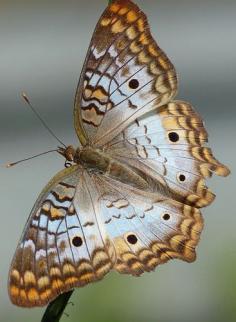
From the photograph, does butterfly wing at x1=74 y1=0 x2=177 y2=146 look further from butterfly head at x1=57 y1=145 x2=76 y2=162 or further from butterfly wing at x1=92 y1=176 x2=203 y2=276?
butterfly wing at x1=92 y1=176 x2=203 y2=276

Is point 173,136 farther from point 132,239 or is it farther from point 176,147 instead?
point 132,239

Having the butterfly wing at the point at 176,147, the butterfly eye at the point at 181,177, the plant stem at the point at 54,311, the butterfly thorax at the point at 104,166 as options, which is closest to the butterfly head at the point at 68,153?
the butterfly thorax at the point at 104,166

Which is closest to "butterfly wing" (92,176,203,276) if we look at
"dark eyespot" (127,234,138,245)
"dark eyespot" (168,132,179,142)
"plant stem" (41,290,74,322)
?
"dark eyespot" (127,234,138,245)

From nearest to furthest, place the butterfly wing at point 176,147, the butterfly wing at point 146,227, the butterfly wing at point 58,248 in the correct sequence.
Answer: the butterfly wing at point 58,248, the butterfly wing at point 146,227, the butterfly wing at point 176,147

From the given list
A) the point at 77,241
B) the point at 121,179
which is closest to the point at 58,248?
the point at 77,241

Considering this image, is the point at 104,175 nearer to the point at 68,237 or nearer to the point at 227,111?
the point at 68,237

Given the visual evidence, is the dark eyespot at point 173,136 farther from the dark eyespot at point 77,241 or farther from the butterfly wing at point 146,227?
the dark eyespot at point 77,241
